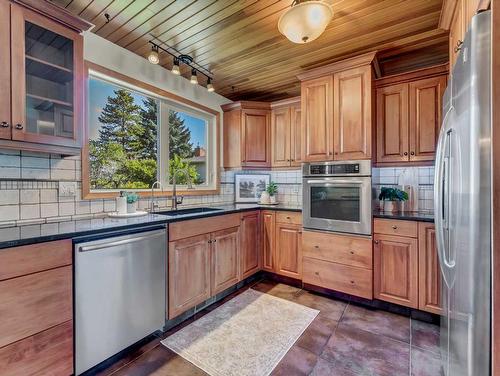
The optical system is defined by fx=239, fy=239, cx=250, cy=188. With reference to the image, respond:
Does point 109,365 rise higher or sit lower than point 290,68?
lower

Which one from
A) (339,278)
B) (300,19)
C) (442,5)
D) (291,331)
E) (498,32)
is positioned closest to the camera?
(498,32)

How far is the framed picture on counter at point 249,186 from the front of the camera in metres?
3.74

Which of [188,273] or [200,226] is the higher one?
[200,226]

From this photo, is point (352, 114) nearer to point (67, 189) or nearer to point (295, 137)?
point (295, 137)

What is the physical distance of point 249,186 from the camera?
148 inches

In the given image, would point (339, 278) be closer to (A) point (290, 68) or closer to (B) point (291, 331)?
(B) point (291, 331)

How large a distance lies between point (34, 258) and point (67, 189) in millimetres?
791

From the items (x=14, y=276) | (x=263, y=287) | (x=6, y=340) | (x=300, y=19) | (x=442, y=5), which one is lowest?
(x=263, y=287)

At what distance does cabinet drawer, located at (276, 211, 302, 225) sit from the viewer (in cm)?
292

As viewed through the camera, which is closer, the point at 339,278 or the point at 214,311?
the point at 214,311

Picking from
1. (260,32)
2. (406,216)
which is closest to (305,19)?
(260,32)

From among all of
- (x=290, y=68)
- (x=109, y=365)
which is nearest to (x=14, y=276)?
(x=109, y=365)

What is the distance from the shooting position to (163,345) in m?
1.87

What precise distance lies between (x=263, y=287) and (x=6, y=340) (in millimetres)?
2291
